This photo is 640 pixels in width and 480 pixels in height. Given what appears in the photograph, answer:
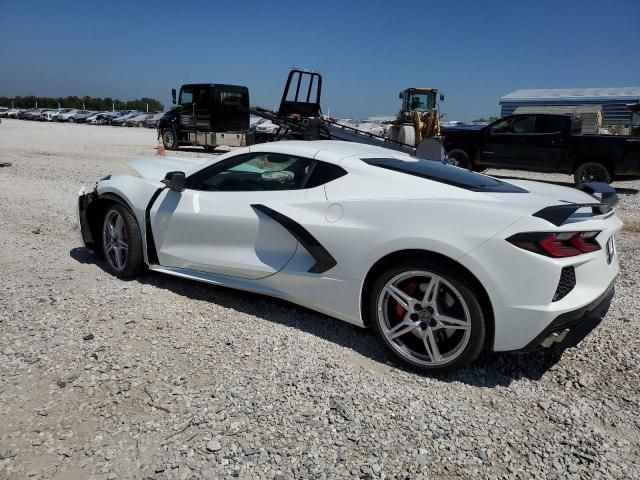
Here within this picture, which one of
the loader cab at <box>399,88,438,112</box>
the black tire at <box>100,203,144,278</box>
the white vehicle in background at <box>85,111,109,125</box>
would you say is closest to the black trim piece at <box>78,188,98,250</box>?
the black tire at <box>100,203,144,278</box>

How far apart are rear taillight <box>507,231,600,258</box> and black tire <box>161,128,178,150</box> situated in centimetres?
1822

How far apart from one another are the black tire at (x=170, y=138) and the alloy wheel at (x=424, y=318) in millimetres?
17709

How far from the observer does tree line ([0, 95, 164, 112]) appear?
247 ft

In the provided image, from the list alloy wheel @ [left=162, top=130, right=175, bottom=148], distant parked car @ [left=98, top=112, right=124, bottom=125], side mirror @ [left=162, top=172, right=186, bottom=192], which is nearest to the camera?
side mirror @ [left=162, top=172, right=186, bottom=192]

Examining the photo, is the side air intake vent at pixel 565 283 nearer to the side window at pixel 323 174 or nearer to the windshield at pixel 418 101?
the side window at pixel 323 174

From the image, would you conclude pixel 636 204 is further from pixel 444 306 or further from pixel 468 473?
pixel 468 473

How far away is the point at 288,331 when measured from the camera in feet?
12.0

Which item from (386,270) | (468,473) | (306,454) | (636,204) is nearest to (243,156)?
(386,270)

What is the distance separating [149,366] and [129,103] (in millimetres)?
83948

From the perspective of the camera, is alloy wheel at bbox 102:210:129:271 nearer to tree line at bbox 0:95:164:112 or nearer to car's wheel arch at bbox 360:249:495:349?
car's wheel arch at bbox 360:249:495:349

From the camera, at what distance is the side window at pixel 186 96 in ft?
62.7

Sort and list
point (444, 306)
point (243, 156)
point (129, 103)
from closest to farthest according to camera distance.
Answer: point (444, 306) → point (243, 156) → point (129, 103)

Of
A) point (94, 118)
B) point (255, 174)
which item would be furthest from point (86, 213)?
point (94, 118)

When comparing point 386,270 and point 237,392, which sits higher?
point 386,270
